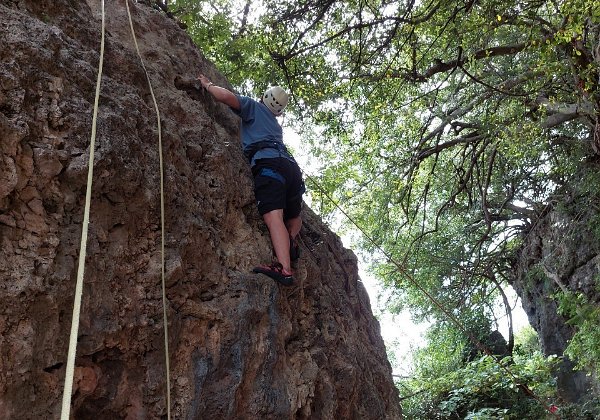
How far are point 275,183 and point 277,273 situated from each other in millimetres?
698

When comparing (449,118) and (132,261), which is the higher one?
(449,118)

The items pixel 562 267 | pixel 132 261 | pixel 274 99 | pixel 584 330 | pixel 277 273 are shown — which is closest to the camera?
pixel 132 261

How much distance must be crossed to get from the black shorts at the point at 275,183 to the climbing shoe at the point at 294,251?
25cm

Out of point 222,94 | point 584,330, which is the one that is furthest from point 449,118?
point 222,94

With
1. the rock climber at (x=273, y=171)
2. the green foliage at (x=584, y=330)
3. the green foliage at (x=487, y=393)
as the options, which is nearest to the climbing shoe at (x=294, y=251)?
the rock climber at (x=273, y=171)

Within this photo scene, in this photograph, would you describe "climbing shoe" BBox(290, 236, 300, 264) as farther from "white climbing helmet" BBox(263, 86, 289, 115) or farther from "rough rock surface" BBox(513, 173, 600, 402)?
"rough rock surface" BBox(513, 173, 600, 402)

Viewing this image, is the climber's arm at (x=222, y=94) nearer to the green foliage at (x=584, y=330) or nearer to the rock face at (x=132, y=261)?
the rock face at (x=132, y=261)

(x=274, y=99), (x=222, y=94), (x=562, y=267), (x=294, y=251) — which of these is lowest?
(x=294, y=251)

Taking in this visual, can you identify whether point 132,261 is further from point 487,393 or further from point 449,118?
point 487,393

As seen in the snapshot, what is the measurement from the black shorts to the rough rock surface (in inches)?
211

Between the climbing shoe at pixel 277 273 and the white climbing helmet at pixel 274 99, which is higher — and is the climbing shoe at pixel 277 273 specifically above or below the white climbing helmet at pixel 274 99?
below

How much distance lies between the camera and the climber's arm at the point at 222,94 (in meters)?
3.96

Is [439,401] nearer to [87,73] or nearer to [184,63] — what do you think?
[184,63]

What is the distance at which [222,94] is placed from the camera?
13.0ft
